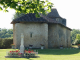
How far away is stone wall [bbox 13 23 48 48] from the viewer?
28547 millimetres

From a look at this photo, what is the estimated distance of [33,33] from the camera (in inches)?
1134

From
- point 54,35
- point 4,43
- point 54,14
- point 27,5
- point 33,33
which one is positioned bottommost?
point 4,43

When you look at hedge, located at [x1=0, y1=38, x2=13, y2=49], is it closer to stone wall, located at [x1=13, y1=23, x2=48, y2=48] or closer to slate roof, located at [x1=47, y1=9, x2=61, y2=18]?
stone wall, located at [x1=13, y1=23, x2=48, y2=48]

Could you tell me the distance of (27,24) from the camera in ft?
95.0

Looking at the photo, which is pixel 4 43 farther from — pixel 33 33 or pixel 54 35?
pixel 54 35

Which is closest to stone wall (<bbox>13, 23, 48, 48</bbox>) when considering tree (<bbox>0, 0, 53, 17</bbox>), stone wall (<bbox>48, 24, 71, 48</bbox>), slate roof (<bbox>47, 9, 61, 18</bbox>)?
stone wall (<bbox>48, 24, 71, 48</bbox>)

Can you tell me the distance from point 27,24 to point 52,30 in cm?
634

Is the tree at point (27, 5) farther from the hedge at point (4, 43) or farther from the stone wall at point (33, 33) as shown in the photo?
the hedge at point (4, 43)

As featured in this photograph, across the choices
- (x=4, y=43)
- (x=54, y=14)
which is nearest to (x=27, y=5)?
(x=4, y=43)

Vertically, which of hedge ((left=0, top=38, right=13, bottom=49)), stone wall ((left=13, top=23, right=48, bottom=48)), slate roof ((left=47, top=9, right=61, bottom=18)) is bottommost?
hedge ((left=0, top=38, right=13, bottom=49))

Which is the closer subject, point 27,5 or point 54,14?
point 27,5

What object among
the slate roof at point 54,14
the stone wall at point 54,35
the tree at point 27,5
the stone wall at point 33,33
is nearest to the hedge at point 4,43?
the stone wall at point 33,33

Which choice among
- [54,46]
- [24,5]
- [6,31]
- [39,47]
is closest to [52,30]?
[54,46]

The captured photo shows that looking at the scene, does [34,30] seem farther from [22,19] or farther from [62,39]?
[62,39]
